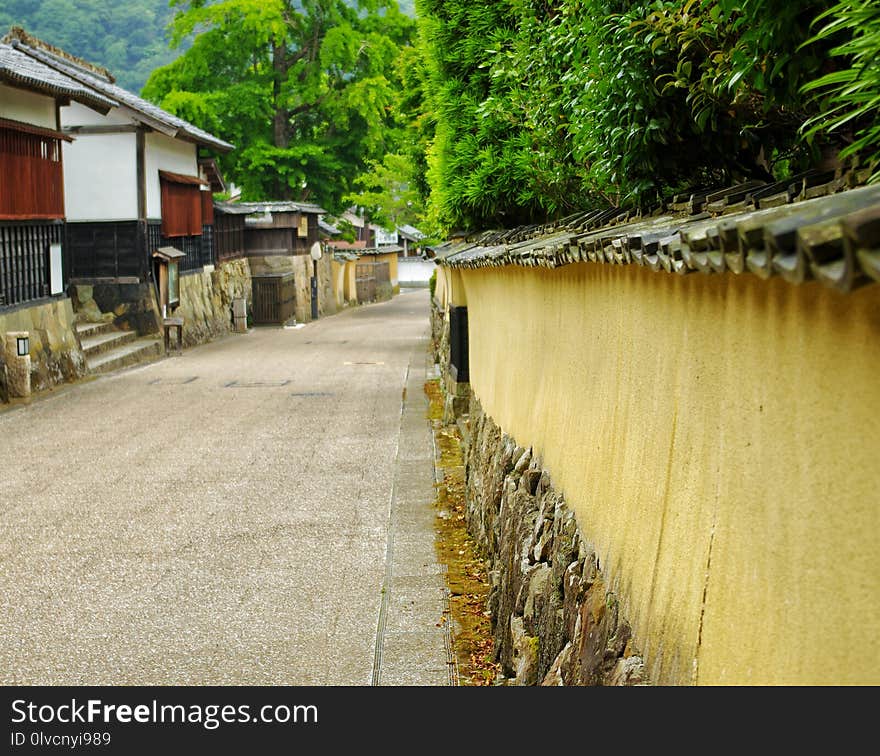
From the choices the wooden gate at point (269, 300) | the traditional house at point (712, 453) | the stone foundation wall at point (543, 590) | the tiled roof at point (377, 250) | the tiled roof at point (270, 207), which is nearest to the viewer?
the traditional house at point (712, 453)

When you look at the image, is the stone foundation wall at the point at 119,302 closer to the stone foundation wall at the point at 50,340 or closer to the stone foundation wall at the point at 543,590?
the stone foundation wall at the point at 50,340

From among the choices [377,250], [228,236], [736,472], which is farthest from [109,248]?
[377,250]

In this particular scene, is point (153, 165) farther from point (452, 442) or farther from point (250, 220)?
point (452, 442)

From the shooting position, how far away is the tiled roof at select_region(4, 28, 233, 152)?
1186 inches

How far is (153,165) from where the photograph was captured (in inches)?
1296

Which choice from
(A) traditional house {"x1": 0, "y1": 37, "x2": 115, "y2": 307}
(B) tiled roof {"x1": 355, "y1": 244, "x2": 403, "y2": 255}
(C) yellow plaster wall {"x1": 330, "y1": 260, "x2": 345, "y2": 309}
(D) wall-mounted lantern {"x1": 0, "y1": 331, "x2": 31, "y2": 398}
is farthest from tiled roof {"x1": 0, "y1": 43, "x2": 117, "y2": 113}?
(B) tiled roof {"x1": 355, "y1": 244, "x2": 403, "y2": 255}

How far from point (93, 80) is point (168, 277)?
6.23 metres

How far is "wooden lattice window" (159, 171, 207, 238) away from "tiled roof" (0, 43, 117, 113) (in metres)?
8.28

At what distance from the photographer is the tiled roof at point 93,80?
30.1m

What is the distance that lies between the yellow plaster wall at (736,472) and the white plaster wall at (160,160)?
28641 mm

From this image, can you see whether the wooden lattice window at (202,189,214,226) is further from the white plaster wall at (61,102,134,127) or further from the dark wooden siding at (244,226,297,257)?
the white plaster wall at (61,102,134,127)

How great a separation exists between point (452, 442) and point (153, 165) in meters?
20.4

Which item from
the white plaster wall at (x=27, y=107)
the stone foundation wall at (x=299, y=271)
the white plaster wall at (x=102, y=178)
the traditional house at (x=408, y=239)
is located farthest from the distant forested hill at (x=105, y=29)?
the white plaster wall at (x=27, y=107)

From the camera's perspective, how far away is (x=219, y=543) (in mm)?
10531
